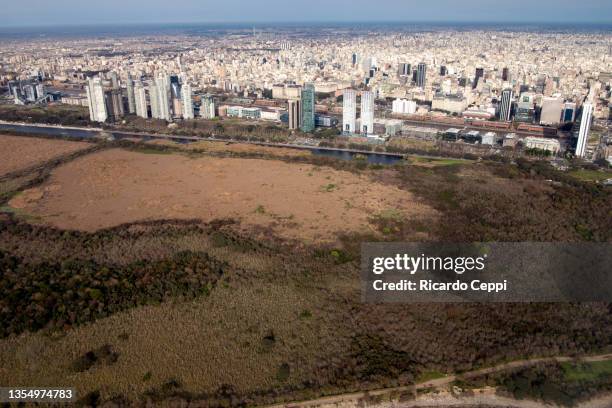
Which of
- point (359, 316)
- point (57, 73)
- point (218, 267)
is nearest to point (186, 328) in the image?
point (218, 267)

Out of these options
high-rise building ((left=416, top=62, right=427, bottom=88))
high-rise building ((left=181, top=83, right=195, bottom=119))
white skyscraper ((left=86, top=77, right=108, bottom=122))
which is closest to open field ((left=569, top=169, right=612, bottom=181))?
high-rise building ((left=416, top=62, right=427, bottom=88))

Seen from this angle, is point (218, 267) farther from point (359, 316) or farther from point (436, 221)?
point (436, 221)

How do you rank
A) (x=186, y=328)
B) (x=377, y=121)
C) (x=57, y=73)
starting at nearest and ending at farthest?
(x=186, y=328)
(x=377, y=121)
(x=57, y=73)

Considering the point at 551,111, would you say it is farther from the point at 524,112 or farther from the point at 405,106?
the point at 405,106

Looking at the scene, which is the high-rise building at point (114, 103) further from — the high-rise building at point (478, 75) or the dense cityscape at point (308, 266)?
the high-rise building at point (478, 75)

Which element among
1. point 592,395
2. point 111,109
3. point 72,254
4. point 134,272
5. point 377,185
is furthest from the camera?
point 111,109

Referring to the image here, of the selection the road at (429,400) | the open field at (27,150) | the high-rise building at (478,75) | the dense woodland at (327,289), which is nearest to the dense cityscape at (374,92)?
the high-rise building at (478,75)

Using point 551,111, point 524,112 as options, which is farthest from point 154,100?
point 551,111
